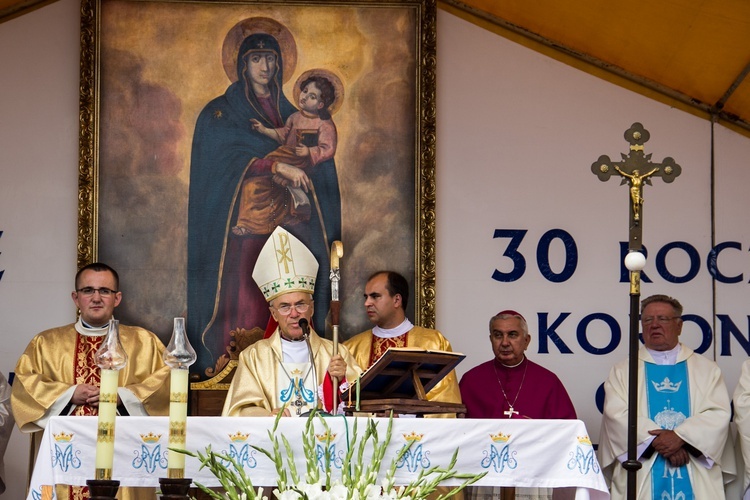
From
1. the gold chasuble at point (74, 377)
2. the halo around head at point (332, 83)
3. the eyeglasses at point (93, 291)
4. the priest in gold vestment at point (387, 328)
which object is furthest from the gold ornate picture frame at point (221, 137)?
the eyeglasses at point (93, 291)

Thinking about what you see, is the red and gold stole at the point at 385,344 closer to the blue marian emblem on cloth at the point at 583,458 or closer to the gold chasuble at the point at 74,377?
the gold chasuble at the point at 74,377

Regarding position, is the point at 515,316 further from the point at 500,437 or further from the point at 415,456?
the point at 415,456

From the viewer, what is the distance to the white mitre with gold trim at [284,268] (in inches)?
270

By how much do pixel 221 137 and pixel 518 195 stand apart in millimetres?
1960

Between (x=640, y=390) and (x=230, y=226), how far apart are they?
274 cm

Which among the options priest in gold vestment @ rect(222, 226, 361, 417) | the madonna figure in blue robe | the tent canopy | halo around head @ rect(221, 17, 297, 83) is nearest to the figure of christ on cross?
priest in gold vestment @ rect(222, 226, 361, 417)

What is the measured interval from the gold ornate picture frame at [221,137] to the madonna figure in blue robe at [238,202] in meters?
0.01

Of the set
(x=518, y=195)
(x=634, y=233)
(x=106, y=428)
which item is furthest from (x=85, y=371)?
(x=106, y=428)

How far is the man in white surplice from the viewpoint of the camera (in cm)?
716

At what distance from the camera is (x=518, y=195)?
320 inches

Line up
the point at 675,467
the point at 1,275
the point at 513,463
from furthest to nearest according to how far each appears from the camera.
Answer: the point at 1,275
the point at 675,467
the point at 513,463

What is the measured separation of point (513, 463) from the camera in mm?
5227

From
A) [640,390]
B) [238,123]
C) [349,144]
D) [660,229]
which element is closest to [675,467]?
[640,390]

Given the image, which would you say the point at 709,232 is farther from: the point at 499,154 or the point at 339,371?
the point at 339,371
